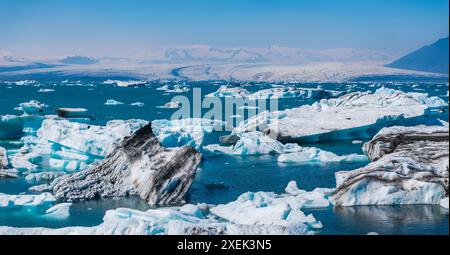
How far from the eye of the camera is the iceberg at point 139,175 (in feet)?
36.1

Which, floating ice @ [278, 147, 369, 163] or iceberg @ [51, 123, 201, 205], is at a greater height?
iceberg @ [51, 123, 201, 205]

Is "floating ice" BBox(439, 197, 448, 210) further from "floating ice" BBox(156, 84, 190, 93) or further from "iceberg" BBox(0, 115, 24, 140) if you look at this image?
"floating ice" BBox(156, 84, 190, 93)

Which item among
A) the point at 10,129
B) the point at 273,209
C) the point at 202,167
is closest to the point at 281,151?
the point at 202,167

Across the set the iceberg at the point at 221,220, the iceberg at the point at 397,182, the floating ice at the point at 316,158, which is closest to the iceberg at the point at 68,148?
the floating ice at the point at 316,158

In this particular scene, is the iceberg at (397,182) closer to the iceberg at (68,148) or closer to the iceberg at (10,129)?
the iceberg at (68,148)

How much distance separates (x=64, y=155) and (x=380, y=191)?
8.97m

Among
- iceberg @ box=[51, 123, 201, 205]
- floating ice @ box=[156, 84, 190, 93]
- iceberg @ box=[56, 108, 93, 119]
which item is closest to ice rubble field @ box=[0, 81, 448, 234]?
iceberg @ box=[51, 123, 201, 205]

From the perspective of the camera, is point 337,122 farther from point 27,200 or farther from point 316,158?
point 27,200

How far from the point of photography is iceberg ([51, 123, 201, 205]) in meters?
11.0

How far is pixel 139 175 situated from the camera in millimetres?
11523

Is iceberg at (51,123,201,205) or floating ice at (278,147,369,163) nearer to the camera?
iceberg at (51,123,201,205)

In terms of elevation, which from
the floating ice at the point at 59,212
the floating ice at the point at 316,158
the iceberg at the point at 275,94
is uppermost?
the floating ice at the point at 59,212

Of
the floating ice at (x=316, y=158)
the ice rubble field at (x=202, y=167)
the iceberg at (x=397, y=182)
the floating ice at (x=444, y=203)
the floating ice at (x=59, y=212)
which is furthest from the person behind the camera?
the floating ice at (x=316, y=158)
